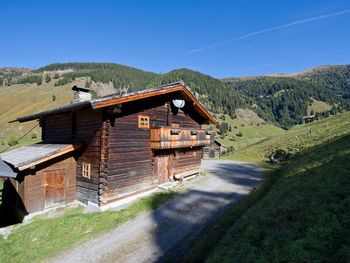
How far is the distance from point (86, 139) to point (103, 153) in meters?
2.14

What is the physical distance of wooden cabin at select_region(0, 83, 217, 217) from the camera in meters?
13.4

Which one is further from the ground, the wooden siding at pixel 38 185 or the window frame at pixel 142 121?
the window frame at pixel 142 121

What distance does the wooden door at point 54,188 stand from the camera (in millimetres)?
13797

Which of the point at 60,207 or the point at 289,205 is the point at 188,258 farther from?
the point at 60,207

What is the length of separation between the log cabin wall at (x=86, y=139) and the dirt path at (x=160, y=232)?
3.98 meters

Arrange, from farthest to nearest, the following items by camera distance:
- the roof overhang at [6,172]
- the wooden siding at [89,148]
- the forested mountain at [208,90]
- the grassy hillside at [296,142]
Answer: the forested mountain at [208,90]
the grassy hillside at [296,142]
the wooden siding at [89,148]
the roof overhang at [6,172]

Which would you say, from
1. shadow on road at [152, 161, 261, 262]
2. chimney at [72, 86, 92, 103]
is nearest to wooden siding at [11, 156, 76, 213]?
chimney at [72, 86, 92, 103]

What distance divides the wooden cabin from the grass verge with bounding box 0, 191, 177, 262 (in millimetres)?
1241

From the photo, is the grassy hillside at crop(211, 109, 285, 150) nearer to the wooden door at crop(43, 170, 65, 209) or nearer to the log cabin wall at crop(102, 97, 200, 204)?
the log cabin wall at crop(102, 97, 200, 204)

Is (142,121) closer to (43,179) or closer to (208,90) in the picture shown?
(43,179)

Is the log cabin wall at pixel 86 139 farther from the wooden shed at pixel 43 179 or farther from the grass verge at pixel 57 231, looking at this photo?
the grass verge at pixel 57 231

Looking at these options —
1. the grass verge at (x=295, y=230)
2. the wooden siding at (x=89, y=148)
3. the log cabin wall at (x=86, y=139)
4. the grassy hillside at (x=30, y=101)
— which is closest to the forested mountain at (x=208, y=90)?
the grassy hillside at (x=30, y=101)

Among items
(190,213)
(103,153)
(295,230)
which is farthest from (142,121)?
(295,230)

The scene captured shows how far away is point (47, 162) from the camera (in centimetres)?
1380
